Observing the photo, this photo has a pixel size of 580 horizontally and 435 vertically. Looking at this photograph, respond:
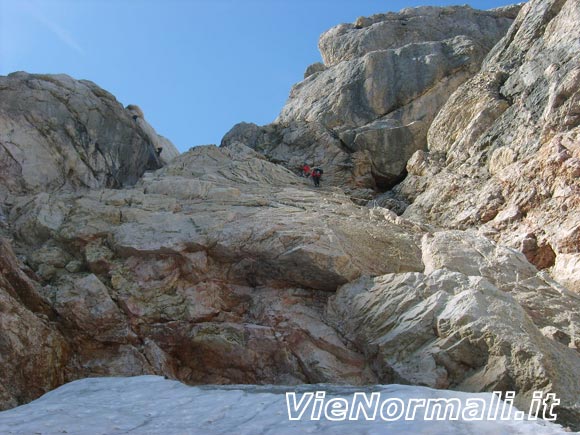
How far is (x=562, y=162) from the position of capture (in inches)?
835

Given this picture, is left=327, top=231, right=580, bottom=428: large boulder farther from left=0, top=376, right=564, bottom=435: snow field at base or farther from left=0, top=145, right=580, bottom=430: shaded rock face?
left=0, top=376, right=564, bottom=435: snow field at base

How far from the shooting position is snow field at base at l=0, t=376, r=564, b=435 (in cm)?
936

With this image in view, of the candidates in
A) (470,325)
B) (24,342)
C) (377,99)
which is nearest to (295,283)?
(470,325)

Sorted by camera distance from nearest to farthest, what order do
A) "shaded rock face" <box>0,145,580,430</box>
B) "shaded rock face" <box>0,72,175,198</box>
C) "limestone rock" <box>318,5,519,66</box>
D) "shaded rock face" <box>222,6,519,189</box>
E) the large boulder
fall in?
the large boulder, "shaded rock face" <box>0,145,580,430</box>, "shaded rock face" <box>0,72,175,198</box>, "shaded rock face" <box>222,6,519,189</box>, "limestone rock" <box>318,5,519,66</box>

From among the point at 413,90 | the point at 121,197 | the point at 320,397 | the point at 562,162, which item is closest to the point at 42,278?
the point at 121,197

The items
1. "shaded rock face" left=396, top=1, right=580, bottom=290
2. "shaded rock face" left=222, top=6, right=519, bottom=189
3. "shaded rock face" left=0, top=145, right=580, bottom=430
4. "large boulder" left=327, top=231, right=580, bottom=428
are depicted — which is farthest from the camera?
"shaded rock face" left=222, top=6, right=519, bottom=189

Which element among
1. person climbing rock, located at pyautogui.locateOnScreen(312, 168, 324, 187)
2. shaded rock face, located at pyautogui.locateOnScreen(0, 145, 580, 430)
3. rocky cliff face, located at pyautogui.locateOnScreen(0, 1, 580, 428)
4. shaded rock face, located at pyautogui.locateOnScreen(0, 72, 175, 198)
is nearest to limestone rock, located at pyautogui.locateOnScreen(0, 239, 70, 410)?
rocky cliff face, located at pyautogui.locateOnScreen(0, 1, 580, 428)

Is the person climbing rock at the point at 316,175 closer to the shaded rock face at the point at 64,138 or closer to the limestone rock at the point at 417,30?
the shaded rock face at the point at 64,138

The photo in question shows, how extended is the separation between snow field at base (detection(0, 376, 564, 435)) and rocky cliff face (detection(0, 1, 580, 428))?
2408 millimetres

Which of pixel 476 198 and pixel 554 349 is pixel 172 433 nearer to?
pixel 554 349

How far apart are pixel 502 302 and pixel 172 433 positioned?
9008 mm

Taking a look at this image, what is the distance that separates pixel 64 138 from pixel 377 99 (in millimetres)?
19834

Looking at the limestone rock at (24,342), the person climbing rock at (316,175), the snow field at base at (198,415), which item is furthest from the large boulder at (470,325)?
the person climbing rock at (316,175)

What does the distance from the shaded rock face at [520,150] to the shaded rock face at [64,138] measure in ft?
51.4
